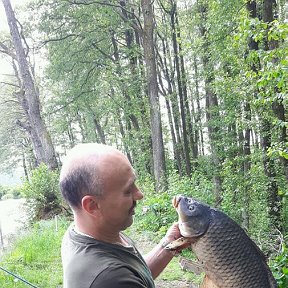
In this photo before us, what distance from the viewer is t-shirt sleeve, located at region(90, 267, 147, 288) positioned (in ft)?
3.77

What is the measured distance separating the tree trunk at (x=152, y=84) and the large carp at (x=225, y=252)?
30.4 ft

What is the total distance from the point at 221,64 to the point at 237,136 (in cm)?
294

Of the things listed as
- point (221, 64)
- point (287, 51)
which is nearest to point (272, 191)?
point (287, 51)

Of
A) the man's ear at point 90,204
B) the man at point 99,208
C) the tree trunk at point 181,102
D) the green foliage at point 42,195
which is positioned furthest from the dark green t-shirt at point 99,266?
the tree trunk at point 181,102

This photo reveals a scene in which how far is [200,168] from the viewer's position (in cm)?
1727

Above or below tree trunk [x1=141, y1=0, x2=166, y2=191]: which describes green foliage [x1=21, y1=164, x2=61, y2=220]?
below

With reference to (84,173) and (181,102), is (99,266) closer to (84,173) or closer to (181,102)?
(84,173)

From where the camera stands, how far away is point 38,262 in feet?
20.2

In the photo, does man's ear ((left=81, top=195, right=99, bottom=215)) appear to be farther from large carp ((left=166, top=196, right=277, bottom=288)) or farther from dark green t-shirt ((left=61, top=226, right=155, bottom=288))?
large carp ((left=166, top=196, right=277, bottom=288))

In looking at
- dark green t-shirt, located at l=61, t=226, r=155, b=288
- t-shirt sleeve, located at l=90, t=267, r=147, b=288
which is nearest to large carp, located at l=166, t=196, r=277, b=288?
dark green t-shirt, located at l=61, t=226, r=155, b=288

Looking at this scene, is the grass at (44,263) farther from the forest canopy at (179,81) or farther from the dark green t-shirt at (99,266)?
the dark green t-shirt at (99,266)

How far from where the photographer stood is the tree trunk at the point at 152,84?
11.2 metres

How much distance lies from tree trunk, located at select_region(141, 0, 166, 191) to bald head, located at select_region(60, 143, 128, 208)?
9.61 metres

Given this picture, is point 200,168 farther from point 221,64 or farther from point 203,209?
point 203,209
